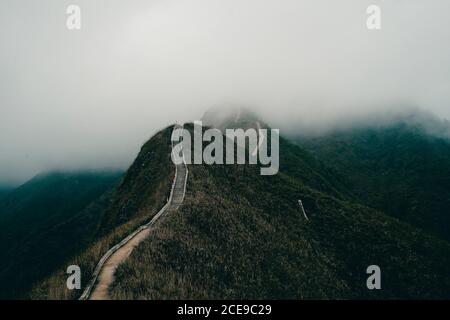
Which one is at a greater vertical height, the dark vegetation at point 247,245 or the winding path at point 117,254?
the winding path at point 117,254

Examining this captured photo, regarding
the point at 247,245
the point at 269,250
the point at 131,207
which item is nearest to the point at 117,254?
the point at 247,245

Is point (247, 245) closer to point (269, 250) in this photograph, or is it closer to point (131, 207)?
point (269, 250)

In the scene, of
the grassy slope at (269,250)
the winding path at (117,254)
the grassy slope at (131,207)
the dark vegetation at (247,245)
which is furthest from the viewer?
the grassy slope at (269,250)

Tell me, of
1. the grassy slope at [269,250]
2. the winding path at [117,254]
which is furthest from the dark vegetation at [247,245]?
the winding path at [117,254]

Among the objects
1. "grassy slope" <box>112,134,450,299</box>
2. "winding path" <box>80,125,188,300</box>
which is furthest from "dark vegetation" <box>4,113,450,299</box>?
"winding path" <box>80,125,188,300</box>

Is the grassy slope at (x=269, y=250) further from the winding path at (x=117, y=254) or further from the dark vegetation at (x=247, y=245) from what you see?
the winding path at (x=117, y=254)
